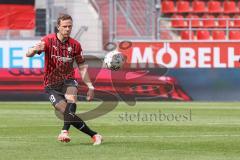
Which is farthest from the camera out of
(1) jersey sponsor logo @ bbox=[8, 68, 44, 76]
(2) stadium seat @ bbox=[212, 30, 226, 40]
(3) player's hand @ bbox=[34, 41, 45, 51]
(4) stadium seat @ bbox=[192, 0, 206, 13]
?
(4) stadium seat @ bbox=[192, 0, 206, 13]

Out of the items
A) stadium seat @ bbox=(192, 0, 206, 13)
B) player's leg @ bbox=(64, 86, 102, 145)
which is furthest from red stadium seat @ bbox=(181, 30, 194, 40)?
player's leg @ bbox=(64, 86, 102, 145)

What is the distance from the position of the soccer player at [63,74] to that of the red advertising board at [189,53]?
13360mm

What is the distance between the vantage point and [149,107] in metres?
19.7

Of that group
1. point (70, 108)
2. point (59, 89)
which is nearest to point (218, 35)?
point (59, 89)

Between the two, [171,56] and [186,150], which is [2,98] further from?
[186,150]

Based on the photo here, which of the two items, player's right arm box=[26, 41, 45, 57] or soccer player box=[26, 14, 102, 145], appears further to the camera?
soccer player box=[26, 14, 102, 145]

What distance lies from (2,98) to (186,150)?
13.6 metres

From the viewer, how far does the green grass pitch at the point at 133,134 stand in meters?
9.52

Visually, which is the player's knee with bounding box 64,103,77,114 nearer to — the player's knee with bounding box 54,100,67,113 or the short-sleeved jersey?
the player's knee with bounding box 54,100,67,113

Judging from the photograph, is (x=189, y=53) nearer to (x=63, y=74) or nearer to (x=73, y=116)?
(x=63, y=74)

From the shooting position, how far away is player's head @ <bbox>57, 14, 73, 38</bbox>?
1028cm

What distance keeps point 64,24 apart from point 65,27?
0.17ft

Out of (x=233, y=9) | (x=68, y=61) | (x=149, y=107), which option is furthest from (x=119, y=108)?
(x=233, y=9)

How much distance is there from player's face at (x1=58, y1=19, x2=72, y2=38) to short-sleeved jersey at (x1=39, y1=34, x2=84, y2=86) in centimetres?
25
